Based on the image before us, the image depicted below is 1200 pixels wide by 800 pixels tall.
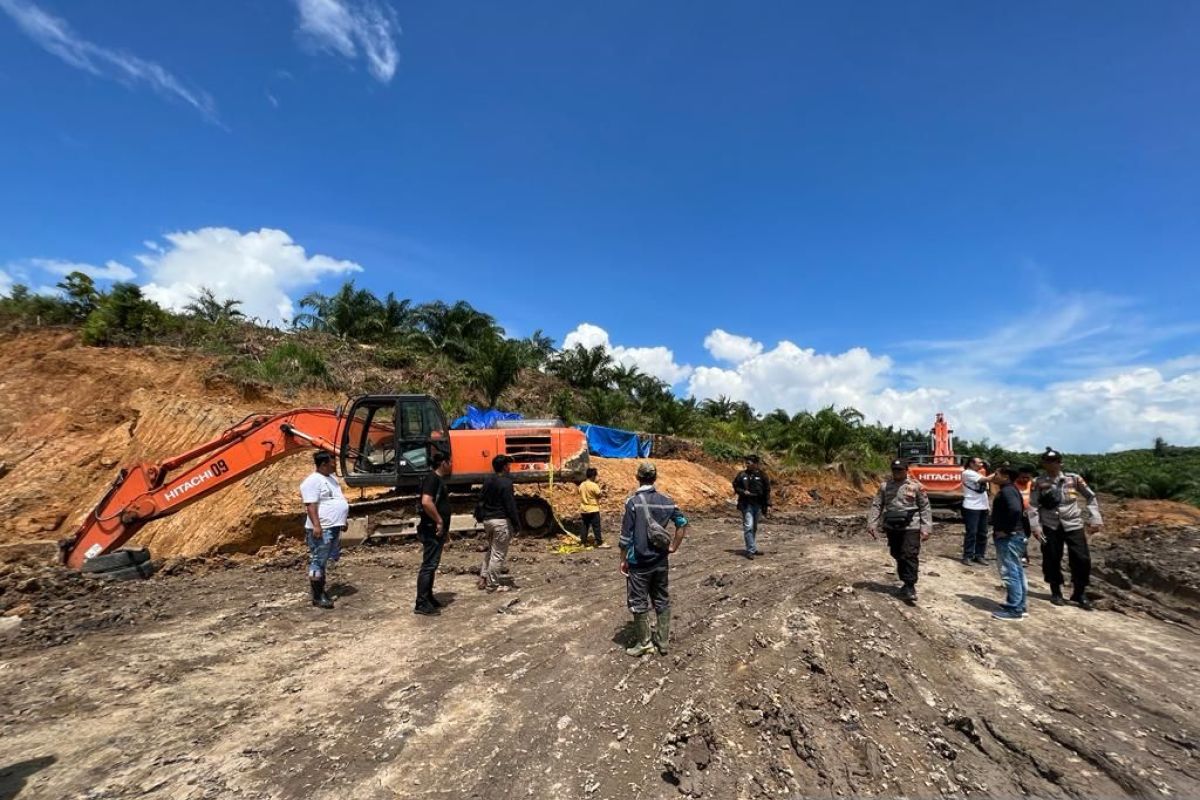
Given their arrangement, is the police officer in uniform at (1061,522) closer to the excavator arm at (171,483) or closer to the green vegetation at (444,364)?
the excavator arm at (171,483)

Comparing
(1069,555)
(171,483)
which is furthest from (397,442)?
(1069,555)

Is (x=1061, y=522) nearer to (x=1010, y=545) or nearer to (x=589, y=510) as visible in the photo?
(x=1010, y=545)

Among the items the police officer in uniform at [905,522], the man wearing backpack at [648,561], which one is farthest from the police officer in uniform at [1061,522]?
the man wearing backpack at [648,561]

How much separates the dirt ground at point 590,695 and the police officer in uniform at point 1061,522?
0.36 metres

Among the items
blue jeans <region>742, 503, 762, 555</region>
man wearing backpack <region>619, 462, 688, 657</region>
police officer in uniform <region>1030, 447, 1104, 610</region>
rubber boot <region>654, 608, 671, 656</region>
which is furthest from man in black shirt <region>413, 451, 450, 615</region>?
police officer in uniform <region>1030, 447, 1104, 610</region>

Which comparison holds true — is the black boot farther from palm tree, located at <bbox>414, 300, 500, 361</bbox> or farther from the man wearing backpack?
palm tree, located at <bbox>414, 300, 500, 361</bbox>

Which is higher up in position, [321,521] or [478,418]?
[478,418]

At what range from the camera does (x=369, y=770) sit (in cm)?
369

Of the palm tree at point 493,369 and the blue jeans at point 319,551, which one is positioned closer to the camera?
the blue jeans at point 319,551

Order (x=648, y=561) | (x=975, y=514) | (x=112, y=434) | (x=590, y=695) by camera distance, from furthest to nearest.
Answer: (x=112, y=434), (x=975, y=514), (x=648, y=561), (x=590, y=695)

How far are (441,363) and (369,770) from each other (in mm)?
21913

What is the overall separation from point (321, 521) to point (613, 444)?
16.1 metres

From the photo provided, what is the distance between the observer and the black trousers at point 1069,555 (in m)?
7.37

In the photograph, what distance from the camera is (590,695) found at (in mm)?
4738
